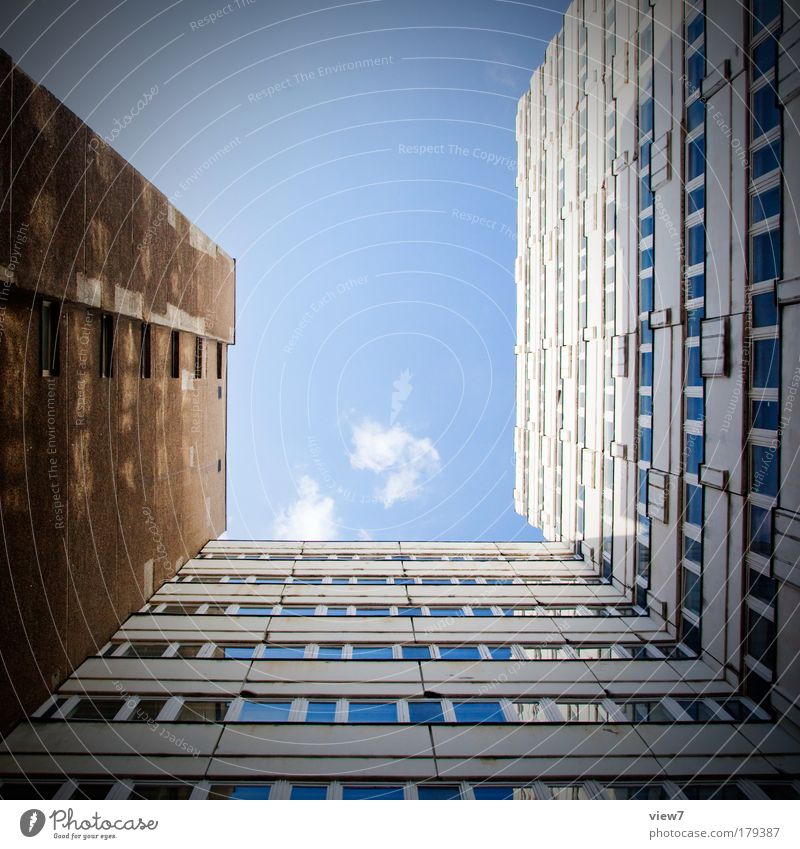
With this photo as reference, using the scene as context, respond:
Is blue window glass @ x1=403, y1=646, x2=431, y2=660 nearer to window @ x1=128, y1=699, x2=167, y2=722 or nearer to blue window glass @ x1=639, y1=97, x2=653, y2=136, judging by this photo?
window @ x1=128, y1=699, x2=167, y2=722

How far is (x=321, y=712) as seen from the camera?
678 inches

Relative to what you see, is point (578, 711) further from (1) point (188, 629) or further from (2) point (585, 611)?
(1) point (188, 629)

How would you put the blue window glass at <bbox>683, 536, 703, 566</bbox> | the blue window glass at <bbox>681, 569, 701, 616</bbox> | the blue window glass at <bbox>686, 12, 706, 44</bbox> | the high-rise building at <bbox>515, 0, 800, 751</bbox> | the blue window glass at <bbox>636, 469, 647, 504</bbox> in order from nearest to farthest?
the high-rise building at <bbox>515, 0, 800, 751</bbox> → the blue window glass at <bbox>686, 12, 706, 44</bbox> → the blue window glass at <bbox>683, 536, 703, 566</bbox> → the blue window glass at <bbox>681, 569, 701, 616</bbox> → the blue window glass at <bbox>636, 469, 647, 504</bbox>

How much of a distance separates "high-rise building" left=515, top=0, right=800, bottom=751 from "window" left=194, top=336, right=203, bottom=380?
66.1 ft

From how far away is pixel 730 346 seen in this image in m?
17.9

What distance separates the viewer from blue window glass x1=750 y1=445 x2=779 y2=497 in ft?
52.5

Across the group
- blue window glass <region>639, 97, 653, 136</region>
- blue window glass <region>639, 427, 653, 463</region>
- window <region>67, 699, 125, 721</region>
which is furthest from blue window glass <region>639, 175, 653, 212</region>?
window <region>67, 699, 125, 721</region>

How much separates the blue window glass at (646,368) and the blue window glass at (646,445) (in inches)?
75.1

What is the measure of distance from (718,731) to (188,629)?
1782 cm

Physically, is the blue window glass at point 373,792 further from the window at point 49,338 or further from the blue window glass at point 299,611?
the window at point 49,338

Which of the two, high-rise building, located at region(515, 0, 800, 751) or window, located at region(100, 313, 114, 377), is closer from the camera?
high-rise building, located at region(515, 0, 800, 751)

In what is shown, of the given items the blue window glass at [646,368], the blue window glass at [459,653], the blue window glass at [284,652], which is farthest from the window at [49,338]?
the blue window glass at [646,368]

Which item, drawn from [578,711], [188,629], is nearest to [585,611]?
[578,711]

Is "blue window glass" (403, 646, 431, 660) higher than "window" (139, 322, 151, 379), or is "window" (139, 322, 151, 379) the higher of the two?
Answer: "window" (139, 322, 151, 379)
